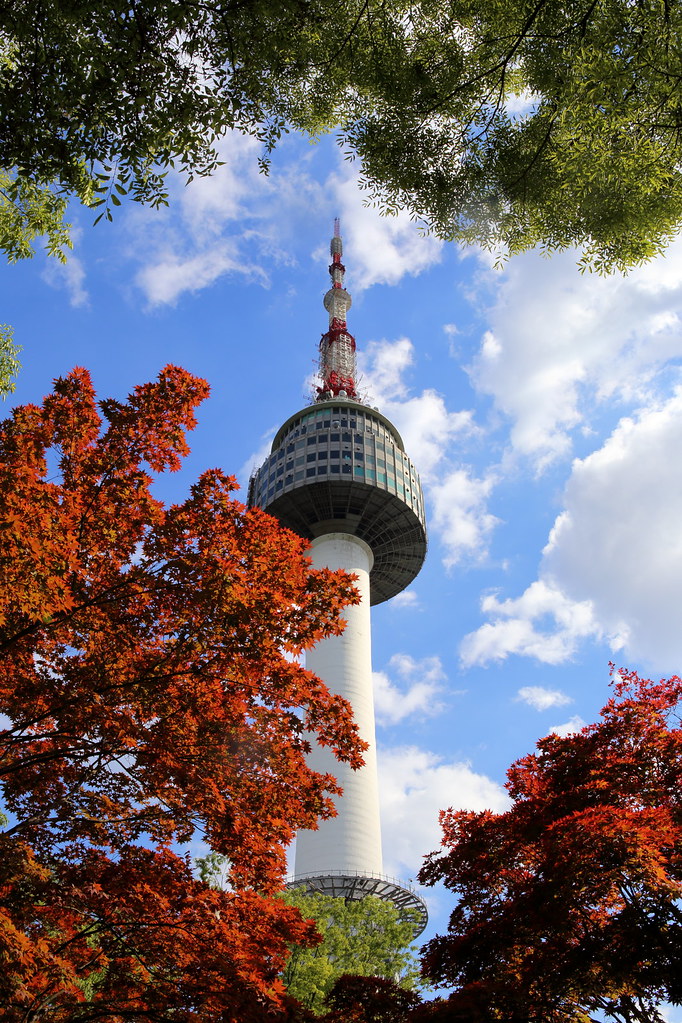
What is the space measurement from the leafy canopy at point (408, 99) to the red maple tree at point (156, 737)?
14.5 ft

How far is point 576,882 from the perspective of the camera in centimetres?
1141

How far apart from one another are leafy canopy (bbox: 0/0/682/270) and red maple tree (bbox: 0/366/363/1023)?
14.5 feet

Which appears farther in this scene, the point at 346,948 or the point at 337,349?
the point at 337,349

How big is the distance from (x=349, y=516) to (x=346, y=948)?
36324 millimetres

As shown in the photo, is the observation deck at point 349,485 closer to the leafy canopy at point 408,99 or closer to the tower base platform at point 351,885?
the tower base platform at point 351,885

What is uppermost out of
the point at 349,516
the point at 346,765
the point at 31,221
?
the point at 349,516

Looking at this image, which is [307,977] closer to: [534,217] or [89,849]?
[89,849]

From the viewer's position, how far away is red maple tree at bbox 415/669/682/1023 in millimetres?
10961

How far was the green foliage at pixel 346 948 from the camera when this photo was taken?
1028 inches

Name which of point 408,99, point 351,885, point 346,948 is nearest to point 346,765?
point 351,885

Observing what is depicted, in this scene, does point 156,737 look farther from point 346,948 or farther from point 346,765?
point 346,765

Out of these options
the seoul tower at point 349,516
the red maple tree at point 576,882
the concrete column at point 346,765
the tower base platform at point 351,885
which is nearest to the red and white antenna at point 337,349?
the seoul tower at point 349,516

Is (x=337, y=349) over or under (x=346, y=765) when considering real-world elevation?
over

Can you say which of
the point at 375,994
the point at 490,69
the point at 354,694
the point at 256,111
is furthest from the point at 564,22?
the point at 354,694
